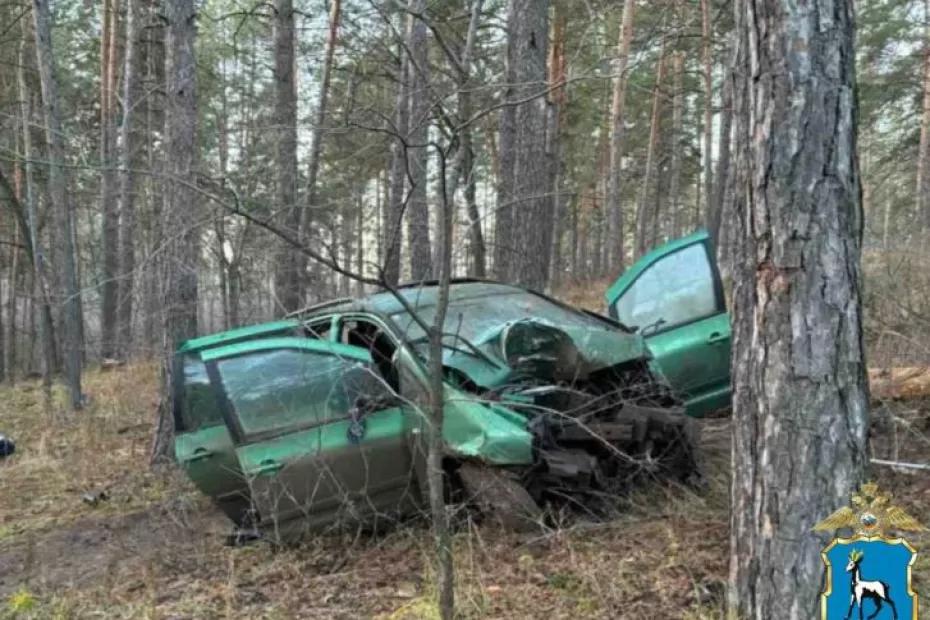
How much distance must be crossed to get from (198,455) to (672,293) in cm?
372

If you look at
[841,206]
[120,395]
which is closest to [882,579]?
[841,206]

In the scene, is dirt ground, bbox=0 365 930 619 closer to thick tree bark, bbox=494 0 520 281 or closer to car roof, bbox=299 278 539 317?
car roof, bbox=299 278 539 317

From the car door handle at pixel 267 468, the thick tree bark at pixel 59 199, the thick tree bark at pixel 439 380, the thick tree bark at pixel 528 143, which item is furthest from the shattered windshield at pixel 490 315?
the thick tree bark at pixel 59 199

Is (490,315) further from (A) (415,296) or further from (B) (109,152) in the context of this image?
(B) (109,152)

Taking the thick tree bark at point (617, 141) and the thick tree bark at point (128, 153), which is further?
the thick tree bark at point (617, 141)

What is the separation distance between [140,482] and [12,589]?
2141 millimetres

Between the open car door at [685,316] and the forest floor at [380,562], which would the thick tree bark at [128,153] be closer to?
the forest floor at [380,562]

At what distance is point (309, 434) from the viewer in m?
4.95

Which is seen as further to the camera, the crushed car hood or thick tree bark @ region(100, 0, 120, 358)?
thick tree bark @ region(100, 0, 120, 358)

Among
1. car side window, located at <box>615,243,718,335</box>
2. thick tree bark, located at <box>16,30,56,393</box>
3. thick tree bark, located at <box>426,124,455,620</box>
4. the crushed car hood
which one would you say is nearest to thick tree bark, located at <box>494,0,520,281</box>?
car side window, located at <box>615,243,718,335</box>

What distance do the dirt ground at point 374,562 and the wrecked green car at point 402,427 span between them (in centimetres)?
21

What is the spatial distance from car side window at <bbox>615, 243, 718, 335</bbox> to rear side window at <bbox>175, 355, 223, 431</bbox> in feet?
10.7

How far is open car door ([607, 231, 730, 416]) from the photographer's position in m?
5.82

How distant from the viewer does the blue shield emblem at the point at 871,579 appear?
2.42 metres
